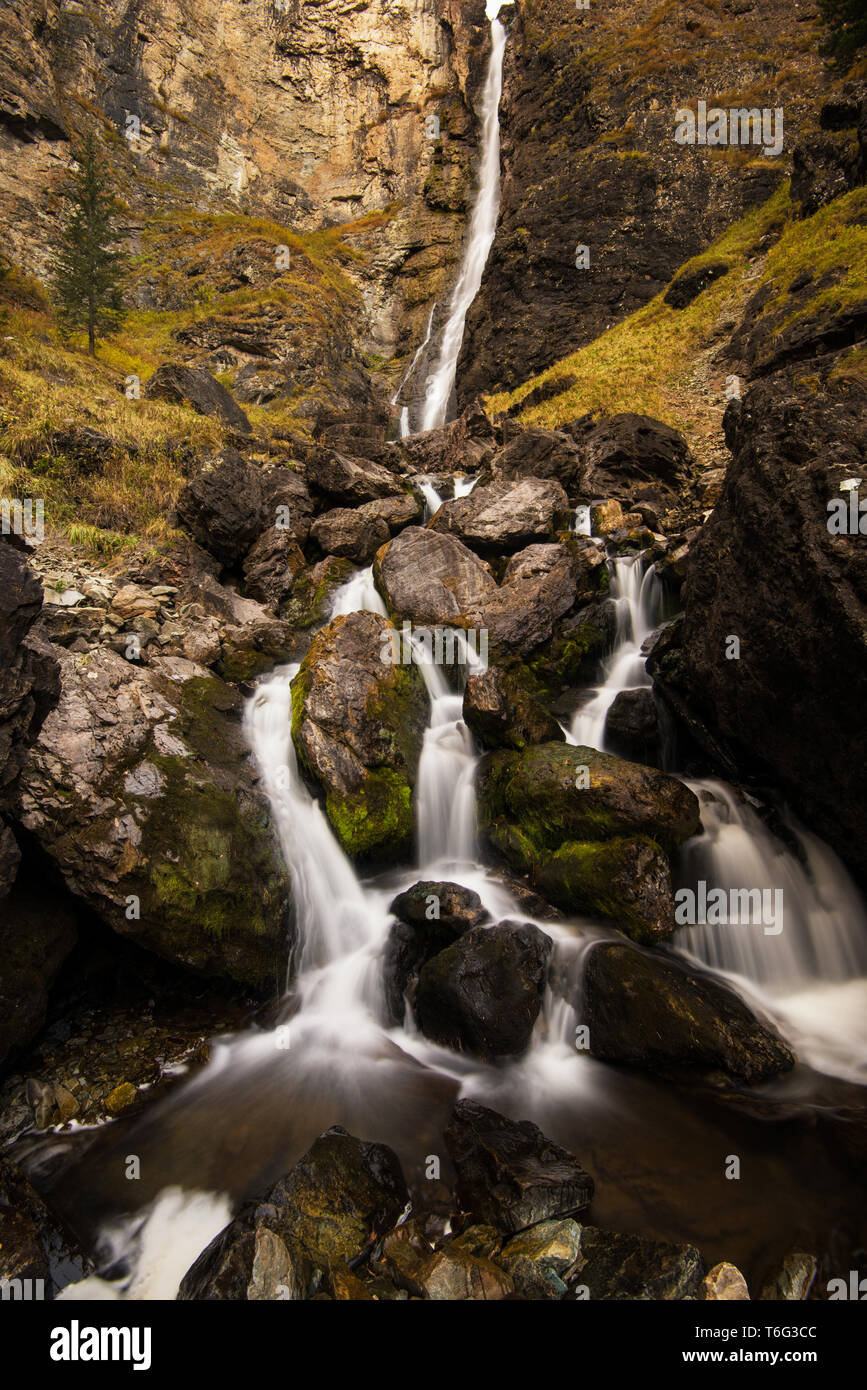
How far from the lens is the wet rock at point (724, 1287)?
3.27 metres

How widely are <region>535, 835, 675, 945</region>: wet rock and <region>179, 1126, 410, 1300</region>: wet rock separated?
134 inches

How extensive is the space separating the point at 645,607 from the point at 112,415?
505 inches

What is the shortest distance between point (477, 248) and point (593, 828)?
44.2 metres

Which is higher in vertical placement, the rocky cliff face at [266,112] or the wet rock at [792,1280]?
the rocky cliff face at [266,112]

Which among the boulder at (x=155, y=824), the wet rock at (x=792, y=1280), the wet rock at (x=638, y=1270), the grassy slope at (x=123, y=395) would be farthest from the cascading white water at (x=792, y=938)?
the grassy slope at (x=123, y=395)

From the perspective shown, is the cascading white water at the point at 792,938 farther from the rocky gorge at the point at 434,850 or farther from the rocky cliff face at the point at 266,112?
the rocky cliff face at the point at 266,112

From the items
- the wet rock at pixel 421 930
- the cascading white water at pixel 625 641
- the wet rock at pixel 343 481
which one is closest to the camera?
the wet rock at pixel 421 930

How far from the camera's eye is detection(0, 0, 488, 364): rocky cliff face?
33.7 metres

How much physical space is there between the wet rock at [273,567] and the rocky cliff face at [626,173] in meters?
21.0

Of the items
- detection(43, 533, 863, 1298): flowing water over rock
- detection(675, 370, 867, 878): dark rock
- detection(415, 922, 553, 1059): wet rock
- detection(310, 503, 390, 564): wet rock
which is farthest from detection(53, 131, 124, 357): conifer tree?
detection(415, 922, 553, 1059): wet rock

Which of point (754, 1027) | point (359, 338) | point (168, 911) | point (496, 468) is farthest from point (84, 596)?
point (359, 338)

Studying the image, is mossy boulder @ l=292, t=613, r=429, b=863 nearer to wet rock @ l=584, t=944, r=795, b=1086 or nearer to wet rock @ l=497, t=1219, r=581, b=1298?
wet rock @ l=584, t=944, r=795, b=1086

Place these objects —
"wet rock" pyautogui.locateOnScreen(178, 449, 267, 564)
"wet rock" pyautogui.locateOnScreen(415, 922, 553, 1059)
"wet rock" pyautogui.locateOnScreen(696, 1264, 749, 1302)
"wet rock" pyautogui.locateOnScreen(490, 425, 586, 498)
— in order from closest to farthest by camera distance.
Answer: "wet rock" pyautogui.locateOnScreen(696, 1264, 749, 1302) < "wet rock" pyautogui.locateOnScreen(415, 922, 553, 1059) < "wet rock" pyautogui.locateOnScreen(178, 449, 267, 564) < "wet rock" pyautogui.locateOnScreen(490, 425, 586, 498)

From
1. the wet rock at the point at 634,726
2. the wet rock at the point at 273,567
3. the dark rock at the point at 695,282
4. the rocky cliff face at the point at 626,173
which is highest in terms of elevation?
the rocky cliff face at the point at 626,173
